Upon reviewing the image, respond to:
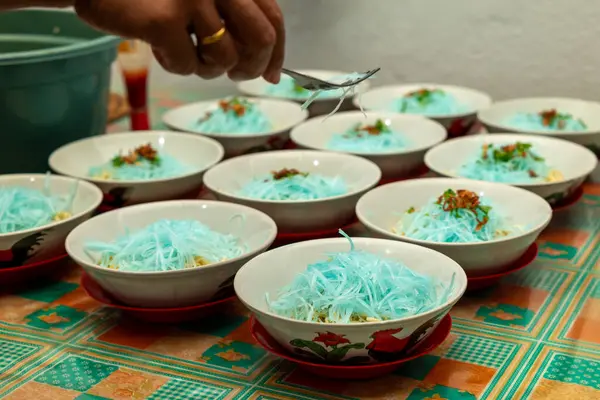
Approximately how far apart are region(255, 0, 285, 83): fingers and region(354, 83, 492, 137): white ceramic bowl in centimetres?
125

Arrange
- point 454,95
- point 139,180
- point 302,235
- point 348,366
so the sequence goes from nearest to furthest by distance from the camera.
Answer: point 348,366
point 302,235
point 139,180
point 454,95

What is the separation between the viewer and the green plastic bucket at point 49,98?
2281mm

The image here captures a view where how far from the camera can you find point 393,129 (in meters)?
2.67

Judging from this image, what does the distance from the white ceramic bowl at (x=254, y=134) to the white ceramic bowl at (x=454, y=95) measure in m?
0.24

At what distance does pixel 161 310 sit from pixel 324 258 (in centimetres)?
33

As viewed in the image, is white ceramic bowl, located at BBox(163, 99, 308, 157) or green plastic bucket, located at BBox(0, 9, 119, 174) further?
white ceramic bowl, located at BBox(163, 99, 308, 157)

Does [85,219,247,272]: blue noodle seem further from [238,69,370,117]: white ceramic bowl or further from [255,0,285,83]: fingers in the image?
[238,69,370,117]: white ceramic bowl

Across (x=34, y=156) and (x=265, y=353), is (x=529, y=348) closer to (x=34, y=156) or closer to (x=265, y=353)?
(x=265, y=353)

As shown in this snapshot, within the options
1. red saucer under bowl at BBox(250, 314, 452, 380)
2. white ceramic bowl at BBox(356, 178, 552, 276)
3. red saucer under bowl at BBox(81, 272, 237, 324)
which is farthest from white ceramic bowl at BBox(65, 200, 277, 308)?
white ceramic bowl at BBox(356, 178, 552, 276)

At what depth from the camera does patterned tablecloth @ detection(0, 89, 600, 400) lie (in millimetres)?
1461

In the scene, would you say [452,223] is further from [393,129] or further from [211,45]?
[393,129]

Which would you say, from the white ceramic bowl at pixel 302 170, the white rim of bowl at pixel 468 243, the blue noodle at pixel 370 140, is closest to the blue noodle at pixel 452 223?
the white rim of bowl at pixel 468 243

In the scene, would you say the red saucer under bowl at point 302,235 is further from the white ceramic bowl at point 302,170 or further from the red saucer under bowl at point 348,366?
the red saucer under bowl at point 348,366

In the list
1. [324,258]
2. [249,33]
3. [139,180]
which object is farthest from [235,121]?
[249,33]
